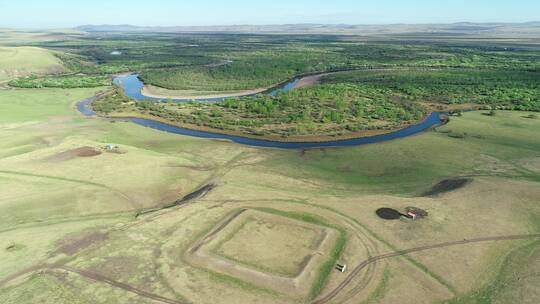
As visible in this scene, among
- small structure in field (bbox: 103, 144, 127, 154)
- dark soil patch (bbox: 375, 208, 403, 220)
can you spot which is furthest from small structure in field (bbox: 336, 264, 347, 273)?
small structure in field (bbox: 103, 144, 127, 154)

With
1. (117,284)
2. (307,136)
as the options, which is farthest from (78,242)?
(307,136)

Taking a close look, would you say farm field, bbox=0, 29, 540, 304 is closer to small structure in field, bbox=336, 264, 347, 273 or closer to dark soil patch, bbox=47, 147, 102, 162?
dark soil patch, bbox=47, 147, 102, 162

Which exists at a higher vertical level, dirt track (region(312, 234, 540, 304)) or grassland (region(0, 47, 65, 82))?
grassland (region(0, 47, 65, 82))

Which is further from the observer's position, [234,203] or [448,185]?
[448,185]

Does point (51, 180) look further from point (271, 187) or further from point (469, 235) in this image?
point (469, 235)

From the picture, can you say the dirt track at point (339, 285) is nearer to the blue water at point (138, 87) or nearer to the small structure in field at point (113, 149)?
the small structure in field at point (113, 149)

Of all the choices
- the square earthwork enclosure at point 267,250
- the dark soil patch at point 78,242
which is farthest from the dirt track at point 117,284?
the square earthwork enclosure at point 267,250

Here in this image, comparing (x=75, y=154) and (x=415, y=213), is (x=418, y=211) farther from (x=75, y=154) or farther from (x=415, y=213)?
(x=75, y=154)
